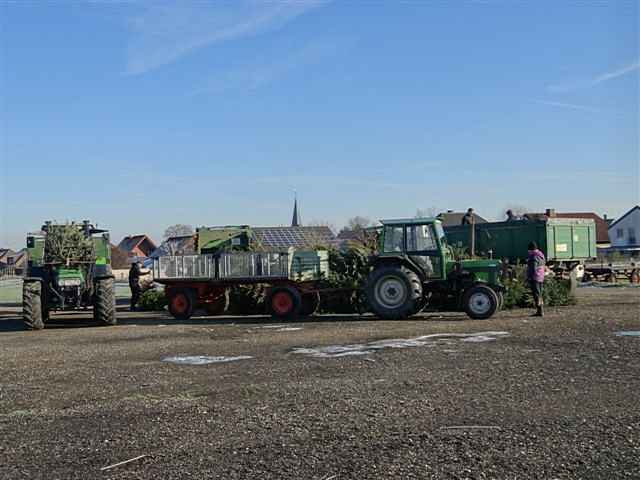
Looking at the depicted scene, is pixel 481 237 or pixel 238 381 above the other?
pixel 481 237

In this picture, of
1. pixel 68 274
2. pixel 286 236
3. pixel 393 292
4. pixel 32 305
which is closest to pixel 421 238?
pixel 393 292

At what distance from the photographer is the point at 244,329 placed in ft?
51.8

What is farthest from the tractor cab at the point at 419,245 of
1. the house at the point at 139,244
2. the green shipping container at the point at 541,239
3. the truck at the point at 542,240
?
the house at the point at 139,244

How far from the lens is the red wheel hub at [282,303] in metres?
18.3

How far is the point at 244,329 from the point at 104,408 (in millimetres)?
8025

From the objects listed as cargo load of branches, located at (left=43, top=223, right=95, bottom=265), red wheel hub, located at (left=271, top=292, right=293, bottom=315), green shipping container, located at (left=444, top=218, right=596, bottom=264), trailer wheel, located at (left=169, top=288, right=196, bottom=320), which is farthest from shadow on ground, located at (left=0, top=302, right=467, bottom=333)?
green shipping container, located at (left=444, top=218, right=596, bottom=264)

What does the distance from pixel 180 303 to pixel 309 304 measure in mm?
3411

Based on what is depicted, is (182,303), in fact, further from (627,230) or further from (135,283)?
(627,230)

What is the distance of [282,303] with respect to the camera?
18.3 meters

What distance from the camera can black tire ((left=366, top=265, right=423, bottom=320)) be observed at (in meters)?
16.7

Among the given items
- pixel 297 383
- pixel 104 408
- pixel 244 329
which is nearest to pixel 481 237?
pixel 244 329

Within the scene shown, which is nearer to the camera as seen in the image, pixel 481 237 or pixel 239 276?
pixel 239 276

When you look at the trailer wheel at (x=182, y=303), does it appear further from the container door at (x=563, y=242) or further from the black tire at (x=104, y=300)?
the container door at (x=563, y=242)

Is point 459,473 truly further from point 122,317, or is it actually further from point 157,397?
point 122,317
